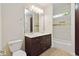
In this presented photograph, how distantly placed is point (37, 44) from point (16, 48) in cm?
34

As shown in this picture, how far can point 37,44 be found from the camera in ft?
5.79

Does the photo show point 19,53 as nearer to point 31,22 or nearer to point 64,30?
point 31,22

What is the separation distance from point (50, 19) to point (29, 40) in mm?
473

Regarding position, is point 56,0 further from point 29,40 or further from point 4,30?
point 4,30

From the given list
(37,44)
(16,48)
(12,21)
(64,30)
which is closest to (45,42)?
(37,44)

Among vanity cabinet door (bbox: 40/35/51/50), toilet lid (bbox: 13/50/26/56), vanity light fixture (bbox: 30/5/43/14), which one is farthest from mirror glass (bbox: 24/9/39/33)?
toilet lid (bbox: 13/50/26/56)

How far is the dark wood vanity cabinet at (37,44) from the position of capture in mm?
1685

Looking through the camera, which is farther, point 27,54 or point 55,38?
point 55,38

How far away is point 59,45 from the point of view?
5.72ft

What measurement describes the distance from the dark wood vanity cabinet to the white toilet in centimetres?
9

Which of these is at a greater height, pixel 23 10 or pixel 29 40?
pixel 23 10

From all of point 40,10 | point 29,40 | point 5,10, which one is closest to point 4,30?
point 5,10

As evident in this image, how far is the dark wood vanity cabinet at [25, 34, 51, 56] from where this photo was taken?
1685 millimetres

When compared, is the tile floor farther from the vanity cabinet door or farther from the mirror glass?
the mirror glass
